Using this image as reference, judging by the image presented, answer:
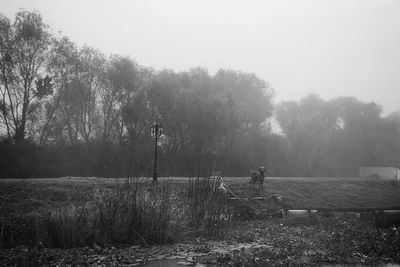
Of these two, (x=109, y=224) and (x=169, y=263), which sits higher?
(x=109, y=224)

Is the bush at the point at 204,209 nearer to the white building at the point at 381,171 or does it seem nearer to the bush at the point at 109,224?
the bush at the point at 109,224

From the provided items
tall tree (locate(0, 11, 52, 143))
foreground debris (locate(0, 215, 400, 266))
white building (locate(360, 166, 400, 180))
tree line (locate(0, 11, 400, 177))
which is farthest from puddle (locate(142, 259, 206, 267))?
white building (locate(360, 166, 400, 180))

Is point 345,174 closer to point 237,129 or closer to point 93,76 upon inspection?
point 237,129

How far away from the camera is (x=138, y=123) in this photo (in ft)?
184

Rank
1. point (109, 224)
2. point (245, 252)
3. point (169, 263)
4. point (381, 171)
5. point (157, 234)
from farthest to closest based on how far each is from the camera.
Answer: point (381, 171) → point (157, 234) → point (109, 224) → point (245, 252) → point (169, 263)

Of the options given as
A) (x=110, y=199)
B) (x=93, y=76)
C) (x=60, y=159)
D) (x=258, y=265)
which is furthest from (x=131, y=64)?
(x=258, y=265)

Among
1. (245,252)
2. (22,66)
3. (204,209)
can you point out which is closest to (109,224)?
(204,209)

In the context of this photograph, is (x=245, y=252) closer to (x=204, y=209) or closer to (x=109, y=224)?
(x=204, y=209)

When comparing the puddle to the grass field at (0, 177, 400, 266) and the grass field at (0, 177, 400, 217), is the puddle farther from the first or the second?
the grass field at (0, 177, 400, 217)

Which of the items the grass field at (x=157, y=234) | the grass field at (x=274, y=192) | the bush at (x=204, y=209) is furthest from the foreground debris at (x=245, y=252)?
the grass field at (x=274, y=192)

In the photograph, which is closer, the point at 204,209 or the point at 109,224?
the point at 109,224

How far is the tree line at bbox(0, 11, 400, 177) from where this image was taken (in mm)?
45250

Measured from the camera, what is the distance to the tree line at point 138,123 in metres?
45.2

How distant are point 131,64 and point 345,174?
145ft
